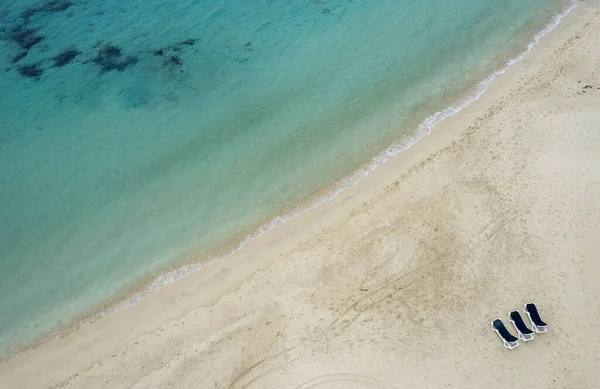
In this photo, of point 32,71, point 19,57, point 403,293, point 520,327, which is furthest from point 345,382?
point 19,57

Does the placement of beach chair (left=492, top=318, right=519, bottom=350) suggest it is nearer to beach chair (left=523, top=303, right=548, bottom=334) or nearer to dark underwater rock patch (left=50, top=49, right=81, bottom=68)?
beach chair (left=523, top=303, right=548, bottom=334)

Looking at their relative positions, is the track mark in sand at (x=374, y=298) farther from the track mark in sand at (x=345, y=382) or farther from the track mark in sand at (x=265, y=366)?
the track mark in sand at (x=345, y=382)

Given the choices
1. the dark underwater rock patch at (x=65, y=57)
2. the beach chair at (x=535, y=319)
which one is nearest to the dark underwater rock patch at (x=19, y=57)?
the dark underwater rock patch at (x=65, y=57)

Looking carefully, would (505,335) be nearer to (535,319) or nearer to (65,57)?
(535,319)

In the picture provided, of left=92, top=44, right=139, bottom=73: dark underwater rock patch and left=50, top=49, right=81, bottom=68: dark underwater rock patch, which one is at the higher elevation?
left=50, top=49, right=81, bottom=68: dark underwater rock patch

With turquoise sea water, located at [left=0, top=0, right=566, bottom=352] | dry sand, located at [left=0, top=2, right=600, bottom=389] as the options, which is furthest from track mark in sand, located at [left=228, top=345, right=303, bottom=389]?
turquoise sea water, located at [left=0, top=0, right=566, bottom=352]

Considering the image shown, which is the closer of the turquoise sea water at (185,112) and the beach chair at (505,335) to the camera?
the beach chair at (505,335)
